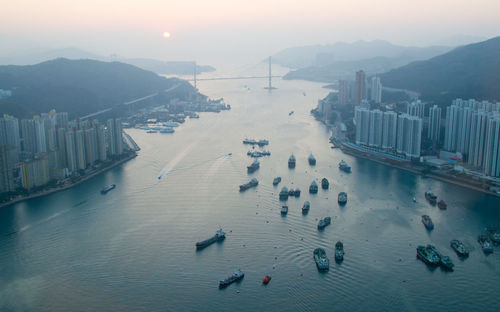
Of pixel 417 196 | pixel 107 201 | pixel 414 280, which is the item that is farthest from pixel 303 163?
pixel 414 280

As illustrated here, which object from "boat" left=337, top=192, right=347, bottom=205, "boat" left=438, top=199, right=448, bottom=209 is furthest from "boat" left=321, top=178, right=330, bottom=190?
"boat" left=438, top=199, right=448, bottom=209

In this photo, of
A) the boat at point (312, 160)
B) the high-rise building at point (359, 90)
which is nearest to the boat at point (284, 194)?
the boat at point (312, 160)

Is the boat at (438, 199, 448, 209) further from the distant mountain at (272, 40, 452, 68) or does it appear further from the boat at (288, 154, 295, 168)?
the distant mountain at (272, 40, 452, 68)

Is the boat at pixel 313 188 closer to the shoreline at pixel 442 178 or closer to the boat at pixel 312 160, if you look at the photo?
the boat at pixel 312 160

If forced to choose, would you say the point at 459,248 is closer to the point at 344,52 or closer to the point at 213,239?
the point at 213,239

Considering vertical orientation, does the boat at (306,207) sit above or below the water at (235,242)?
above
